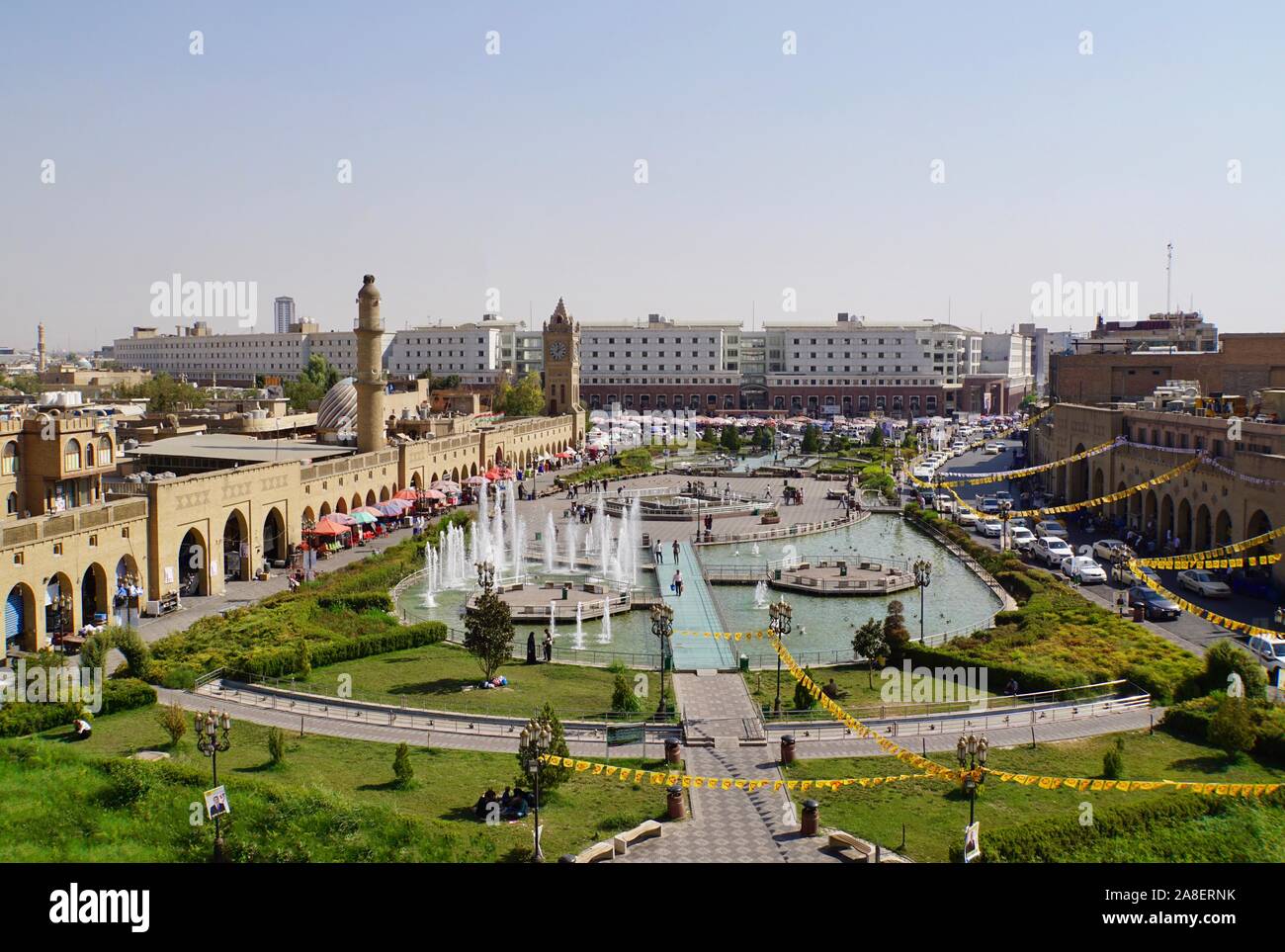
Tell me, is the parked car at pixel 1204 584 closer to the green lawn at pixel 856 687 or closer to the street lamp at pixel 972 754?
the green lawn at pixel 856 687

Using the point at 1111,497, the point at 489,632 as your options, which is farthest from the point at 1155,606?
the point at 489,632

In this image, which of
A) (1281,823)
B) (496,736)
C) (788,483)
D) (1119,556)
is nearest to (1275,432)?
(1119,556)

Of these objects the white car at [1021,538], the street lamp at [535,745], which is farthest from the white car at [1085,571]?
the street lamp at [535,745]

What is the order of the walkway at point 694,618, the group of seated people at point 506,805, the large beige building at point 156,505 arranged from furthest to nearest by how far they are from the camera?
the large beige building at point 156,505, the walkway at point 694,618, the group of seated people at point 506,805

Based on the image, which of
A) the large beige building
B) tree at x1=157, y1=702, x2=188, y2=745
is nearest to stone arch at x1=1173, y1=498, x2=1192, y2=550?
the large beige building

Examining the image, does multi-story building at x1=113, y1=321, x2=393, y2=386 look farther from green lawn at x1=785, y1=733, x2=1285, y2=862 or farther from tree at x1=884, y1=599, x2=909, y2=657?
green lawn at x1=785, y1=733, x2=1285, y2=862

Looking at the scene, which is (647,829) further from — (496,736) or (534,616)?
(534,616)

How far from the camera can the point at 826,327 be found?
101 meters

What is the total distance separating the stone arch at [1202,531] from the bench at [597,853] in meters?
25.1

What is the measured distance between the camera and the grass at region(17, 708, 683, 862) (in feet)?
42.4

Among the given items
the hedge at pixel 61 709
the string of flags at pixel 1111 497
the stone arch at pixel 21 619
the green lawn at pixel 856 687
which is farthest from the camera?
the string of flags at pixel 1111 497

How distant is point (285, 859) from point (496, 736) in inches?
209

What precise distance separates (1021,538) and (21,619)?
2706cm

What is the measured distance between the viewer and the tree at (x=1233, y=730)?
16.1 meters
